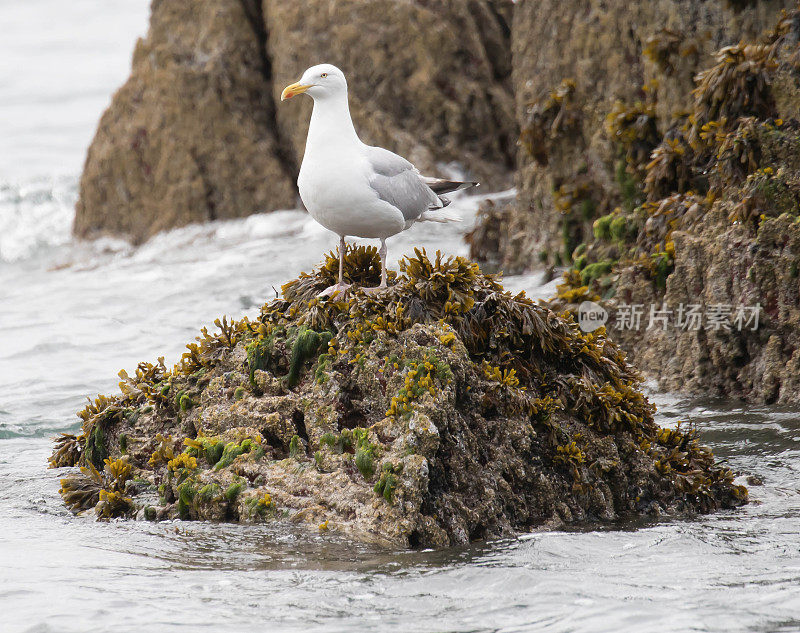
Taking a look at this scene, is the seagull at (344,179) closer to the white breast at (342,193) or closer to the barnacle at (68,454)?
the white breast at (342,193)

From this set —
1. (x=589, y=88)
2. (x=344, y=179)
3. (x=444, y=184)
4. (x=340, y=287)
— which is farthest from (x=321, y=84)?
(x=589, y=88)

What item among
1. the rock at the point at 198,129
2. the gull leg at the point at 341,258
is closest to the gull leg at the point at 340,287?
the gull leg at the point at 341,258

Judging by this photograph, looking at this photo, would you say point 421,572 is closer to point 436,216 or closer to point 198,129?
point 436,216

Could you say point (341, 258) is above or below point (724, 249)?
below

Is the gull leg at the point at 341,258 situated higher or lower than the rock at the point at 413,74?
lower

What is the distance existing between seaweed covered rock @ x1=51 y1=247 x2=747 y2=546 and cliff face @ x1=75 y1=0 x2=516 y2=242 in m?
15.8

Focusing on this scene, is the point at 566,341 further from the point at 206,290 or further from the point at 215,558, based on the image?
the point at 206,290

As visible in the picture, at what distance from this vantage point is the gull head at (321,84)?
6.16 m

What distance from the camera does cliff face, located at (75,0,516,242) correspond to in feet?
73.0

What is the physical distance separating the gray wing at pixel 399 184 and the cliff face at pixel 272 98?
1499cm

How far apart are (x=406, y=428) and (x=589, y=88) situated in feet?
33.4

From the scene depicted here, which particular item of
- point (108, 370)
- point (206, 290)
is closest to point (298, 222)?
point (206, 290)

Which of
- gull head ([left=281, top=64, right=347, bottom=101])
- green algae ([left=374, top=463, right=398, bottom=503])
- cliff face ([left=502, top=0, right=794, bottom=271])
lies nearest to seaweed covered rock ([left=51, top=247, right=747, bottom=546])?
green algae ([left=374, top=463, right=398, bottom=503])

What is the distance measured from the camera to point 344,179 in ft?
19.1
